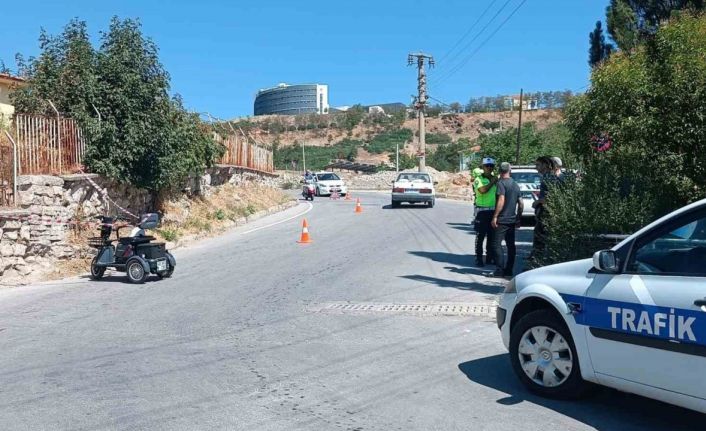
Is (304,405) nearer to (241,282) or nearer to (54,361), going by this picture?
(54,361)

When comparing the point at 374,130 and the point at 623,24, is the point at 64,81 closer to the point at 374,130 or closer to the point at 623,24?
the point at 623,24

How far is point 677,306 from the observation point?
4.29m

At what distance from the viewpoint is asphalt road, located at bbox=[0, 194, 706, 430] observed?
501 cm

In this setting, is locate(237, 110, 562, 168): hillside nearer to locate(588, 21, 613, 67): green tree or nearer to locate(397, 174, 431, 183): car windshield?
locate(397, 174, 431, 183): car windshield

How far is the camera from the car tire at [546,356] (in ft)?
16.9

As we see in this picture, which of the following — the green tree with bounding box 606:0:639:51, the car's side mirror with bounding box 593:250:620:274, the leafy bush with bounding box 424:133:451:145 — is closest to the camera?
the car's side mirror with bounding box 593:250:620:274

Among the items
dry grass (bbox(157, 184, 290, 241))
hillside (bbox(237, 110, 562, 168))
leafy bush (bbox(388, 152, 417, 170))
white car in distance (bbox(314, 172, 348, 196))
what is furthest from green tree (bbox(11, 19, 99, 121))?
hillside (bbox(237, 110, 562, 168))

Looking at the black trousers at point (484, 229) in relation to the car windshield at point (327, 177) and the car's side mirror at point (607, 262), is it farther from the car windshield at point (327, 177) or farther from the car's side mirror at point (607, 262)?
the car windshield at point (327, 177)

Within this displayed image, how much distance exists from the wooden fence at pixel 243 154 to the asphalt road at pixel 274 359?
50.9ft

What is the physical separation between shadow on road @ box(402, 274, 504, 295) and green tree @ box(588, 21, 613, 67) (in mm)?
8924

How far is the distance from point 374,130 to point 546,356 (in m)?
105

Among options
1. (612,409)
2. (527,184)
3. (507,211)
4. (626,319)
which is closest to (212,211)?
(527,184)

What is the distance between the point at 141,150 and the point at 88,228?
96.9 inches

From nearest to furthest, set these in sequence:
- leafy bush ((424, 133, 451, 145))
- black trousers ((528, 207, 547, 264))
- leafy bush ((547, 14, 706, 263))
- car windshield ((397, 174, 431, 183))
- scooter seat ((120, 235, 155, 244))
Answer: leafy bush ((547, 14, 706, 263)), black trousers ((528, 207, 547, 264)), scooter seat ((120, 235, 155, 244)), car windshield ((397, 174, 431, 183)), leafy bush ((424, 133, 451, 145))
